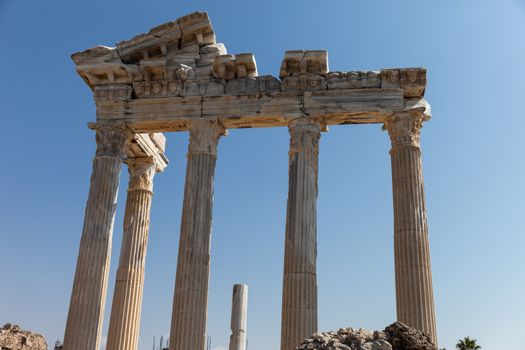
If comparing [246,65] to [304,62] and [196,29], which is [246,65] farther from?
[196,29]

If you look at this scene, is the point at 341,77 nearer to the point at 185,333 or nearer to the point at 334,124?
the point at 334,124

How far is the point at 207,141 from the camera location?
926 inches

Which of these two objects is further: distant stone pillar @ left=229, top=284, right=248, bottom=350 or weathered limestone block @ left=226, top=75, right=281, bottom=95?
distant stone pillar @ left=229, top=284, right=248, bottom=350

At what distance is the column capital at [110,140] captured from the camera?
24188mm

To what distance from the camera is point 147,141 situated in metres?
27.8

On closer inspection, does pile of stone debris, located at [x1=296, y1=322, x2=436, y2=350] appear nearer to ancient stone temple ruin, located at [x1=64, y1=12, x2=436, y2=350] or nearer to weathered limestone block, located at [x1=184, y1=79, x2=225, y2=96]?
ancient stone temple ruin, located at [x1=64, y1=12, x2=436, y2=350]

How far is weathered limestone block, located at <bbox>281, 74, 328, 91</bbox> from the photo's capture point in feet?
76.3

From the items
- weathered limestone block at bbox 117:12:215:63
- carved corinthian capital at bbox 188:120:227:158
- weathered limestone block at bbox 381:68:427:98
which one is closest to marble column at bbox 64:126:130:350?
carved corinthian capital at bbox 188:120:227:158

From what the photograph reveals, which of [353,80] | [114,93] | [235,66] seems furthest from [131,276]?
[353,80]

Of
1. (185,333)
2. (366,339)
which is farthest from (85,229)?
(366,339)

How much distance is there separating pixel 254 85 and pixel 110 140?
660 centimetres

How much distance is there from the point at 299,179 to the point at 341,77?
4.65m

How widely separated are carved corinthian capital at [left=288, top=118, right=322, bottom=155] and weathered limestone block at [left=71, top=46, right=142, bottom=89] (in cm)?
732

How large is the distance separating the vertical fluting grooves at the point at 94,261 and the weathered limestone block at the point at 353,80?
9635 millimetres
